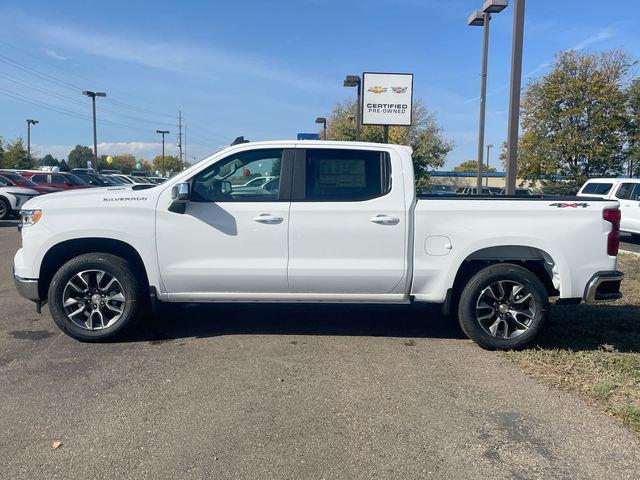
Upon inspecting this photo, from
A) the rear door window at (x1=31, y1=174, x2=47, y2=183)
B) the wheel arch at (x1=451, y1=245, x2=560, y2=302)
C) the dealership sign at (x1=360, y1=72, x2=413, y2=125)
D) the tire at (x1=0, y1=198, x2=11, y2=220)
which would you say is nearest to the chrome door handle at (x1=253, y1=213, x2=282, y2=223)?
the wheel arch at (x1=451, y1=245, x2=560, y2=302)

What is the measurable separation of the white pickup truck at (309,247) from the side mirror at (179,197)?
14mm

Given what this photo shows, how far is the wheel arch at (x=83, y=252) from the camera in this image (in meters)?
5.50

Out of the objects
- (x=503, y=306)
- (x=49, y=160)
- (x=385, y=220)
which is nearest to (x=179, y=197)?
(x=385, y=220)

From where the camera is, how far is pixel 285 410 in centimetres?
407

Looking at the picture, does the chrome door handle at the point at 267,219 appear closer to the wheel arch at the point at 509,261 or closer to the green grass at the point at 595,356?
the wheel arch at the point at 509,261

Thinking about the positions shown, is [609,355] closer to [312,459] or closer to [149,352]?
[312,459]

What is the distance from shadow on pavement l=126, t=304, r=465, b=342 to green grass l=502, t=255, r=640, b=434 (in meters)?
1.03

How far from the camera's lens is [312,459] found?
339cm

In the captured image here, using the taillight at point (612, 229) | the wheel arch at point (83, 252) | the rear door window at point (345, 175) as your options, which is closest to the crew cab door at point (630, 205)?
the taillight at point (612, 229)

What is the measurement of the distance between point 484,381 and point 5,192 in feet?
61.2

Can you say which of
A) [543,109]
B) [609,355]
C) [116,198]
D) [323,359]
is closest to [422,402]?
[323,359]

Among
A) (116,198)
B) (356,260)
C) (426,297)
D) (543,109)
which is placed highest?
(543,109)

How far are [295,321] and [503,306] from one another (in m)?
2.32

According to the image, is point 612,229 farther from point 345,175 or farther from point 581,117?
point 581,117
